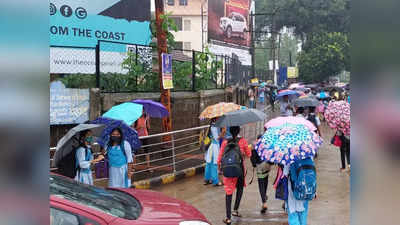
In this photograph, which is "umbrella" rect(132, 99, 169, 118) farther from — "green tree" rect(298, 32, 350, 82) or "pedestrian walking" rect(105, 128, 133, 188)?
"green tree" rect(298, 32, 350, 82)

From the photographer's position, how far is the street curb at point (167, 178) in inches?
329

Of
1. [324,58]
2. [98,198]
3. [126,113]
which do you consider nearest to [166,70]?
[126,113]

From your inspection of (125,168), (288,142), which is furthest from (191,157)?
(288,142)

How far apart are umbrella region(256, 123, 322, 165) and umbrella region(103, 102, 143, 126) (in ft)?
8.63

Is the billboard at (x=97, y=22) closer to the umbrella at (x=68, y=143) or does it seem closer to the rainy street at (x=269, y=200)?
the rainy street at (x=269, y=200)

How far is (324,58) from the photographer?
39.4 m

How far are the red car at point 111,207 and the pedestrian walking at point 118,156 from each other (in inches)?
70.3

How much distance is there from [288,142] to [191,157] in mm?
6869

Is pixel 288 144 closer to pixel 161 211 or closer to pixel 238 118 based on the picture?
pixel 161 211

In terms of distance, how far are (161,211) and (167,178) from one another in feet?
17.4

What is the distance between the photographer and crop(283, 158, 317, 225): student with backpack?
15.4ft
